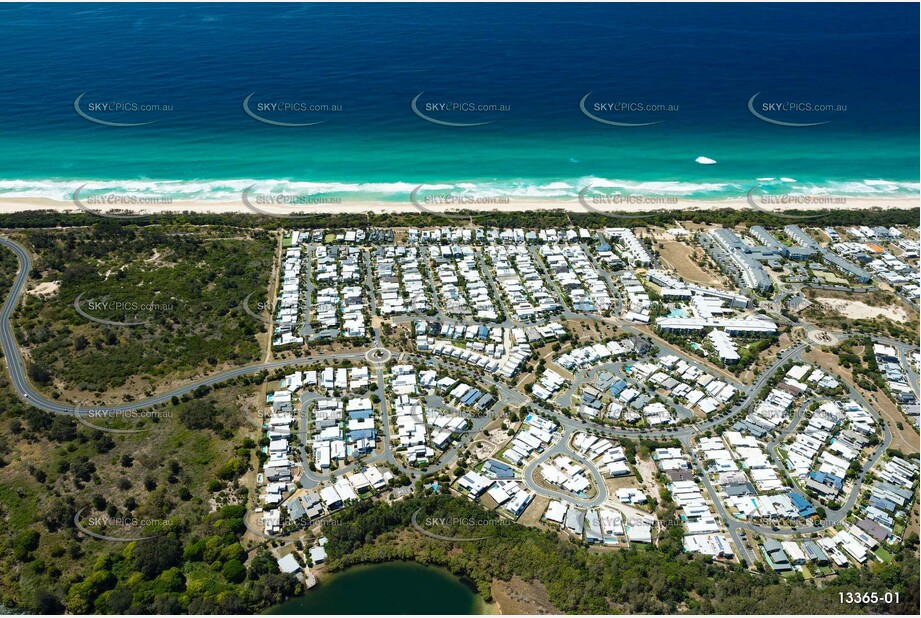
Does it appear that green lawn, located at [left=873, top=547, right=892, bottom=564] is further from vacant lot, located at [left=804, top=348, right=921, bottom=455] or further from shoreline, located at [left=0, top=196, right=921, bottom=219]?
shoreline, located at [left=0, top=196, right=921, bottom=219]

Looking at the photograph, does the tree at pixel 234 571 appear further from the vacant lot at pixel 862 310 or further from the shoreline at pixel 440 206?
the vacant lot at pixel 862 310

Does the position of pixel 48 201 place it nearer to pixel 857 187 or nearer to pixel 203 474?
pixel 203 474

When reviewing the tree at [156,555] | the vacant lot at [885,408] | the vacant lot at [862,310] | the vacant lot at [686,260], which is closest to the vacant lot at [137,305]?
the tree at [156,555]

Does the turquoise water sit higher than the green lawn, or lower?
lower

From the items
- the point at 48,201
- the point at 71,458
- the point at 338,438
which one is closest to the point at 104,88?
the point at 48,201

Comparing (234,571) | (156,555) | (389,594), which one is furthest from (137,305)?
(389,594)

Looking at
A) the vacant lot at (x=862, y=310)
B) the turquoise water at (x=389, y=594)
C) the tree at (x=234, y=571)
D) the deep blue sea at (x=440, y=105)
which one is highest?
the deep blue sea at (x=440, y=105)

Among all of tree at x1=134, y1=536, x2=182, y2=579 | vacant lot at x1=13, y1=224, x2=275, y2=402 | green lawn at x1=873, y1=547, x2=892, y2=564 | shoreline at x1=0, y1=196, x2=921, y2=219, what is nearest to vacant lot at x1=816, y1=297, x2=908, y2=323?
shoreline at x1=0, y1=196, x2=921, y2=219
